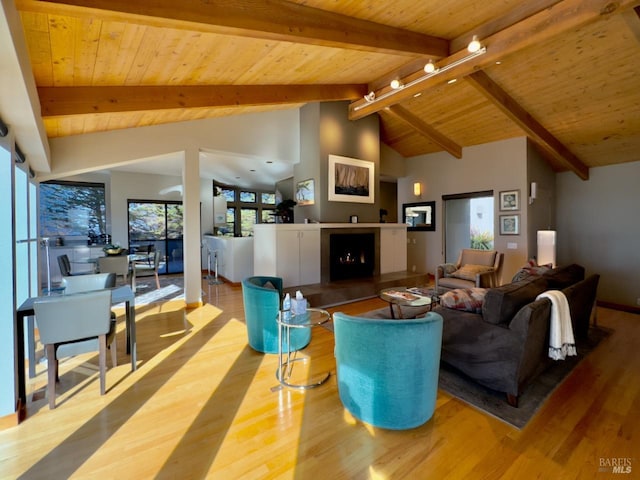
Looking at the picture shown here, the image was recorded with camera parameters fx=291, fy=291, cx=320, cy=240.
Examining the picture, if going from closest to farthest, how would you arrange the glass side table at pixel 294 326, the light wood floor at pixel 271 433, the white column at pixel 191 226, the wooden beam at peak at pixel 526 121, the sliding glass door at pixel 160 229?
1. the light wood floor at pixel 271 433
2. the glass side table at pixel 294 326
3. the wooden beam at peak at pixel 526 121
4. the white column at pixel 191 226
5. the sliding glass door at pixel 160 229

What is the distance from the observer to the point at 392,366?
1.86 m

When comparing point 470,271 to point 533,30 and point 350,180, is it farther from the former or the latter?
point 533,30

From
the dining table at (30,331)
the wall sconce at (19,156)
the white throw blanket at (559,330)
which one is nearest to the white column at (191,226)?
the dining table at (30,331)

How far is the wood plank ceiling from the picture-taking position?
2.26 metres

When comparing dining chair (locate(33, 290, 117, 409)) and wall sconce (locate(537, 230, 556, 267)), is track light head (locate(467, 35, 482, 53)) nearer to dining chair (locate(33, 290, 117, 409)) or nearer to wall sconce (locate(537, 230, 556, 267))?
wall sconce (locate(537, 230, 556, 267))

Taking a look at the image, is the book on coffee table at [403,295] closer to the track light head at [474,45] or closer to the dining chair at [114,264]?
the track light head at [474,45]

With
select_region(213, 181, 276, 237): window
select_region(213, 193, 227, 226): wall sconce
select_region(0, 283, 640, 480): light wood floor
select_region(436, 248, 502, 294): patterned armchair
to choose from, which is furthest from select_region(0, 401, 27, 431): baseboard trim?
select_region(213, 181, 276, 237): window

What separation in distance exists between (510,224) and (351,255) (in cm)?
321

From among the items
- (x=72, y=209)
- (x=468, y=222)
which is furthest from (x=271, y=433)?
(x=72, y=209)

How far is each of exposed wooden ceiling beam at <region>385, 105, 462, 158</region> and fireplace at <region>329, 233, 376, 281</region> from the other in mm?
2402

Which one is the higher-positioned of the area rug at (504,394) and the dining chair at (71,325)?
the dining chair at (71,325)

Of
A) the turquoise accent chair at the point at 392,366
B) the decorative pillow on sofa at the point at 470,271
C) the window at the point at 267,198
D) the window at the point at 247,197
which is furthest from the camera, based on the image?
the window at the point at 267,198

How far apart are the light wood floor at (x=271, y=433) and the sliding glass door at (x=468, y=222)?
3.85 metres

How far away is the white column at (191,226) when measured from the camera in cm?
475
